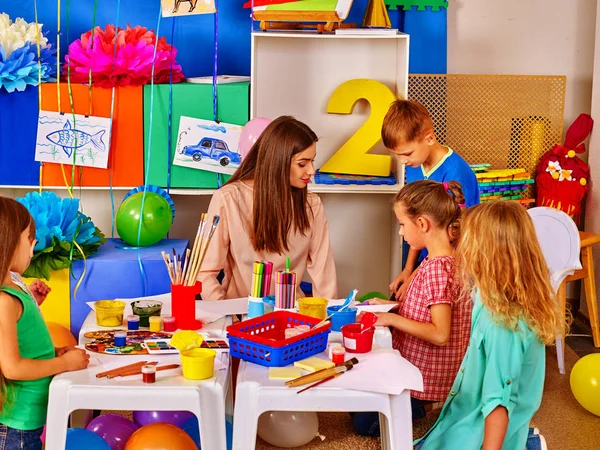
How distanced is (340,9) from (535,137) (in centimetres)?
128

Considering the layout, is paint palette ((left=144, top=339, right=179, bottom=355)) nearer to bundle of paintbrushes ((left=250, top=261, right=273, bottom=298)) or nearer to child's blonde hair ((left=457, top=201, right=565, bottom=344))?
bundle of paintbrushes ((left=250, top=261, right=273, bottom=298))

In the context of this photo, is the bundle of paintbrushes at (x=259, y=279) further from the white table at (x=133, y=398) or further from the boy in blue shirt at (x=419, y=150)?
the boy in blue shirt at (x=419, y=150)

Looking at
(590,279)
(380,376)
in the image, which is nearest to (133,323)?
(380,376)

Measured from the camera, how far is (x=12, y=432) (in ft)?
5.47

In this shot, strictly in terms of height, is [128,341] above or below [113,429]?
above

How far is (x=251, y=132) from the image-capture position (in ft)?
10.1

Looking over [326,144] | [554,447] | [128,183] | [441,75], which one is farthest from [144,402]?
[441,75]

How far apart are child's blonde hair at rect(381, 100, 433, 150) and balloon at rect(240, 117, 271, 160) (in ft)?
1.59

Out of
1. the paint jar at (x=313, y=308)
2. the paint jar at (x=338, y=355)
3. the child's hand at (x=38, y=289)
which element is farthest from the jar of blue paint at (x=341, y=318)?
the child's hand at (x=38, y=289)

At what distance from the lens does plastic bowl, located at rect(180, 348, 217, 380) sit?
159 centimetres

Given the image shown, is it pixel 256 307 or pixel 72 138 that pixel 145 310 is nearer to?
pixel 256 307

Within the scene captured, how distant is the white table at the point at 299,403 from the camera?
156 centimetres

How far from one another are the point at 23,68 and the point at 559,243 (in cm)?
228

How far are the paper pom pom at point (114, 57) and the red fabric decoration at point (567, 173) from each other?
1.84 metres
